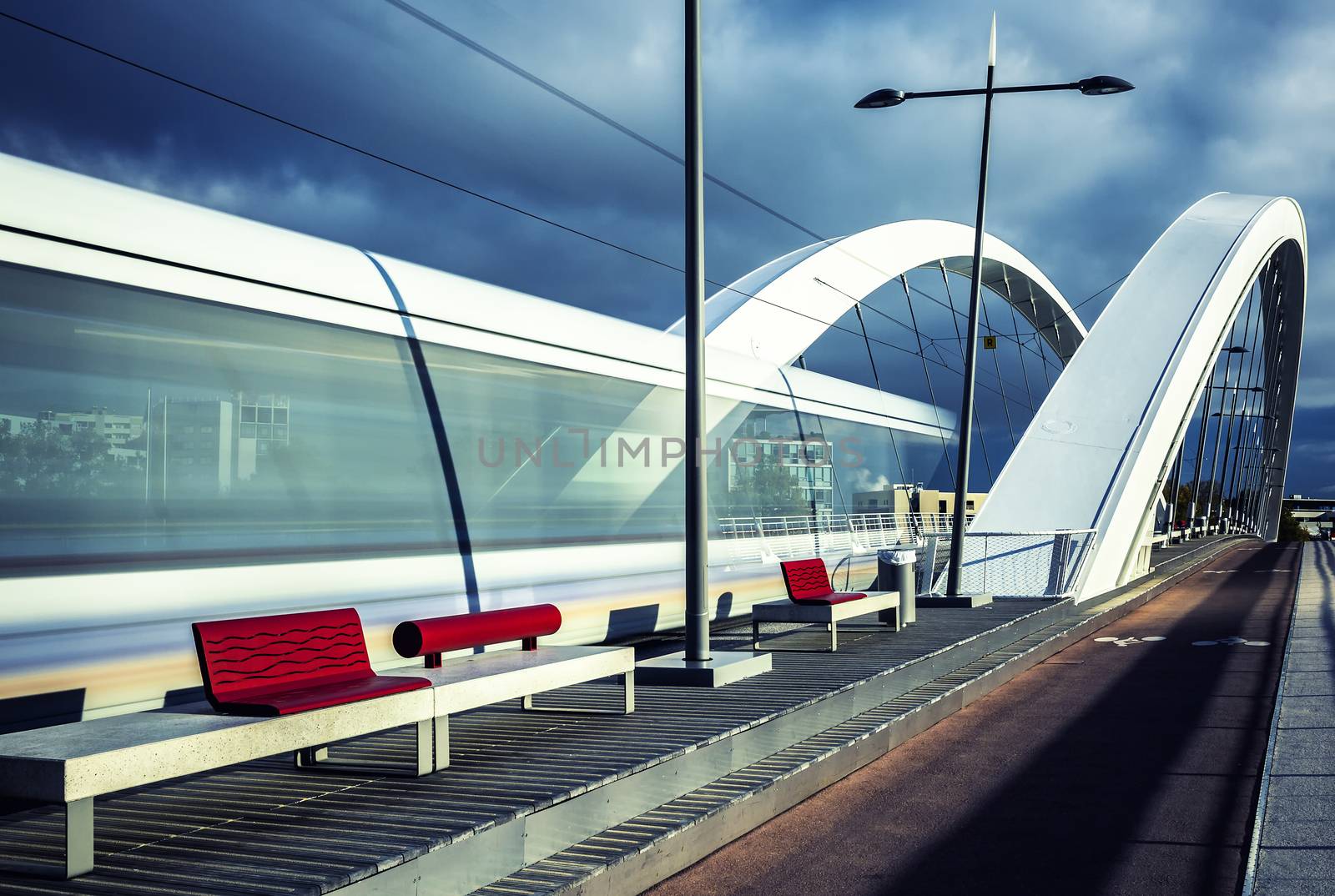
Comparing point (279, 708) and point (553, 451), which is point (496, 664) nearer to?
point (279, 708)

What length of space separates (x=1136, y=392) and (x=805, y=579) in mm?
14368

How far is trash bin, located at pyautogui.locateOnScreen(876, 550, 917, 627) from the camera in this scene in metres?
12.0

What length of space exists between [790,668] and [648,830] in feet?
12.6

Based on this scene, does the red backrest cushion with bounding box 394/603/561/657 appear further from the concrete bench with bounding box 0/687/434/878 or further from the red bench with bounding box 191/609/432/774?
the concrete bench with bounding box 0/687/434/878

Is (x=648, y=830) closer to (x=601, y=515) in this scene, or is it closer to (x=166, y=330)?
(x=166, y=330)

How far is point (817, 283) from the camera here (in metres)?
19.4

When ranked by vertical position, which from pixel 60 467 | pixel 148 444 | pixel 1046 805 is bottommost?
pixel 1046 805

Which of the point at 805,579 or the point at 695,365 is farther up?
the point at 695,365

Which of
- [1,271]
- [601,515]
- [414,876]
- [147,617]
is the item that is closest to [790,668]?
[601,515]

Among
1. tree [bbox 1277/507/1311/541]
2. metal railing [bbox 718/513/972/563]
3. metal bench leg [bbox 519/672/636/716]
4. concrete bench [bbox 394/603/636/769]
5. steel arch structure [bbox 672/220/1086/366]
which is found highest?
steel arch structure [bbox 672/220/1086/366]

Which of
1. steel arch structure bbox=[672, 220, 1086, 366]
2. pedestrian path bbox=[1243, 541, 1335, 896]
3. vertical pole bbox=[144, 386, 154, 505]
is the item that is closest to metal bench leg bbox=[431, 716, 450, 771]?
vertical pole bbox=[144, 386, 154, 505]

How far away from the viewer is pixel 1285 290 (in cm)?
4206

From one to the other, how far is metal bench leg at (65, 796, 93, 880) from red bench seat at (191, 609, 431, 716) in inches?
30.8

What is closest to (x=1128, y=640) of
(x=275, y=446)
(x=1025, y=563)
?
(x=1025, y=563)
